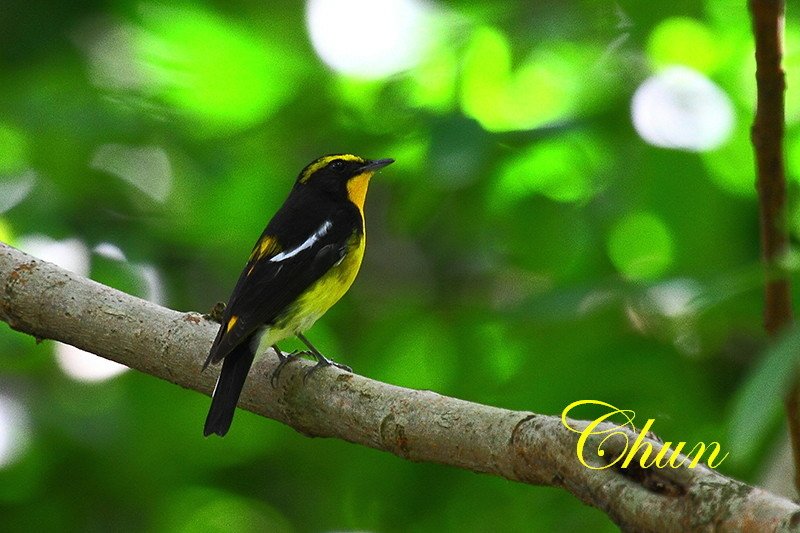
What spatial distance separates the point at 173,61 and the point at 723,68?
2.77m

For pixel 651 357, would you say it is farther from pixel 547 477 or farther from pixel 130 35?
pixel 130 35

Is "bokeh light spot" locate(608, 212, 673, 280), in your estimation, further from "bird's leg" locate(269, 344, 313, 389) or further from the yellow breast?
"bird's leg" locate(269, 344, 313, 389)

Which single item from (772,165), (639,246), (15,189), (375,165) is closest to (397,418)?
(772,165)

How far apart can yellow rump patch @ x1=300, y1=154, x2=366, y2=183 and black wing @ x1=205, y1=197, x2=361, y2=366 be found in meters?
0.24

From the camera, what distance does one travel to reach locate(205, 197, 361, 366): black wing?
11.8ft

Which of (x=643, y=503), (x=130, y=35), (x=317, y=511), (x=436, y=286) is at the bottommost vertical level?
(x=317, y=511)

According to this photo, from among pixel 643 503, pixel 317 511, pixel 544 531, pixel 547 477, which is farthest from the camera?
pixel 317 511

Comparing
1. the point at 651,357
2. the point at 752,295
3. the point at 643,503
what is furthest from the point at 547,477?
the point at 651,357

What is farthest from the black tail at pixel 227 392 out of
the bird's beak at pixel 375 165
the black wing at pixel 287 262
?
the bird's beak at pixel 375 165

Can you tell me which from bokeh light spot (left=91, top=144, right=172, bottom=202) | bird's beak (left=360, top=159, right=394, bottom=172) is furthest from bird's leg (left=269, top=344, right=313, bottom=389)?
bokeh light spot (left=91, top=144, right=172, bottom=202)

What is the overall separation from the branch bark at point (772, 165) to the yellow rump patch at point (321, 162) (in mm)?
2352

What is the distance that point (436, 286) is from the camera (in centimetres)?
552

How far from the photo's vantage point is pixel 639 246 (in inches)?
174

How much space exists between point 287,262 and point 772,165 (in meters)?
2.05
